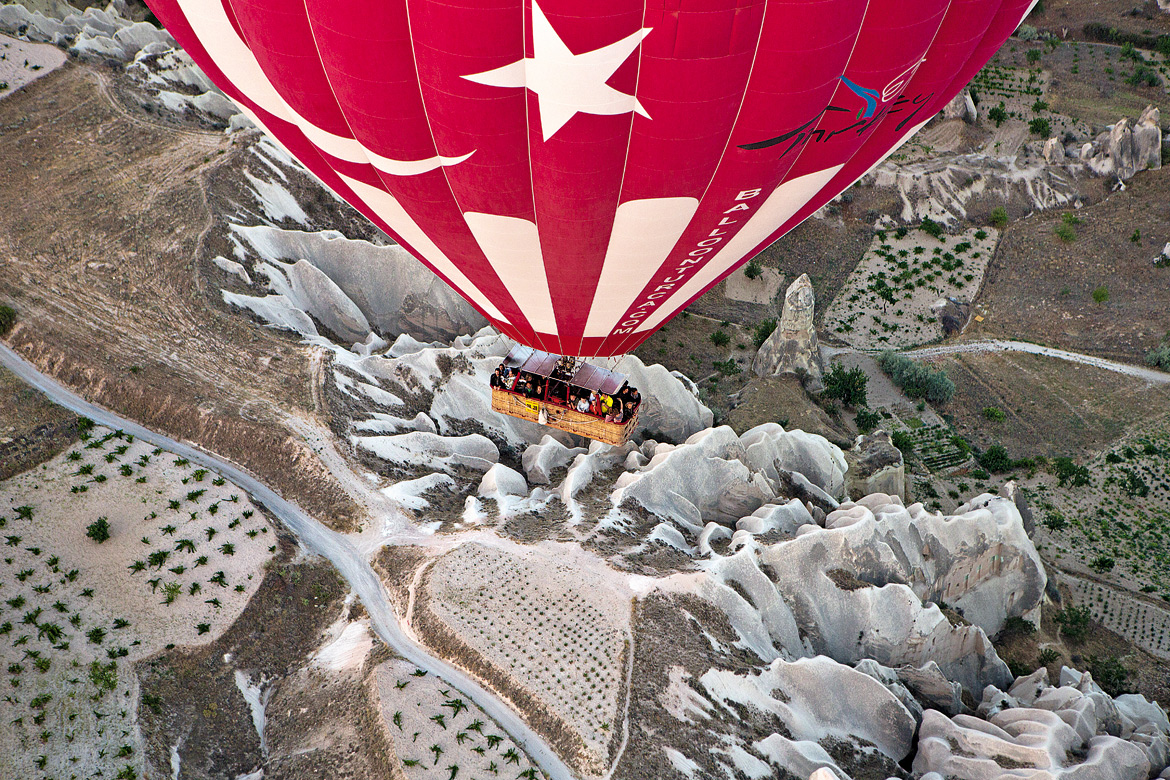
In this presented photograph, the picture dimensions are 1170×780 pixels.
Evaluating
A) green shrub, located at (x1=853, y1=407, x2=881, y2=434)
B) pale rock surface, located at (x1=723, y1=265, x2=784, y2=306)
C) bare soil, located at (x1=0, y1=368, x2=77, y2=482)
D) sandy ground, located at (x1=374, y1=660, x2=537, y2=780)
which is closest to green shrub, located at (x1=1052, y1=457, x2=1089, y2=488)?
green shrub, located at (x1=853, y1=407, x2=881, y2=434)

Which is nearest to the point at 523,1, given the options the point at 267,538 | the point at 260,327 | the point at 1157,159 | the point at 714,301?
the point at 267,538

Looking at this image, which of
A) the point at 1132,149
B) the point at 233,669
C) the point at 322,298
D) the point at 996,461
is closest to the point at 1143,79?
the point at 1132,149

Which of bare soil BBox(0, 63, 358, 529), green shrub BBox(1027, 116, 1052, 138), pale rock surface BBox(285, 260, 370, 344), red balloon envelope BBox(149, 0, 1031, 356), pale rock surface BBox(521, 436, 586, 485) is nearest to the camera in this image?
red balloon envelope BBox(149, 0, 1031, 356)

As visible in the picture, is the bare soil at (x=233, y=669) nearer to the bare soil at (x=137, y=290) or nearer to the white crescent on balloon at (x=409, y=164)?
the bare soil at (x=137, y=290)

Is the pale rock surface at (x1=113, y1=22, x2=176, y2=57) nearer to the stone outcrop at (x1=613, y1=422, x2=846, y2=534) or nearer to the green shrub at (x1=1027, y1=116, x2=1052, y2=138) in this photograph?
the stone outcrop at (x1=613, y1=422, x2=846, y2=534)

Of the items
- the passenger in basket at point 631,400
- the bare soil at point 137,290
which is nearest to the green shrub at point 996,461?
the passenger in basket at point 631,400

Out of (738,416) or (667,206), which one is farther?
(738,416)

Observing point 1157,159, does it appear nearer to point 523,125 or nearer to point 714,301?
point 714,301
